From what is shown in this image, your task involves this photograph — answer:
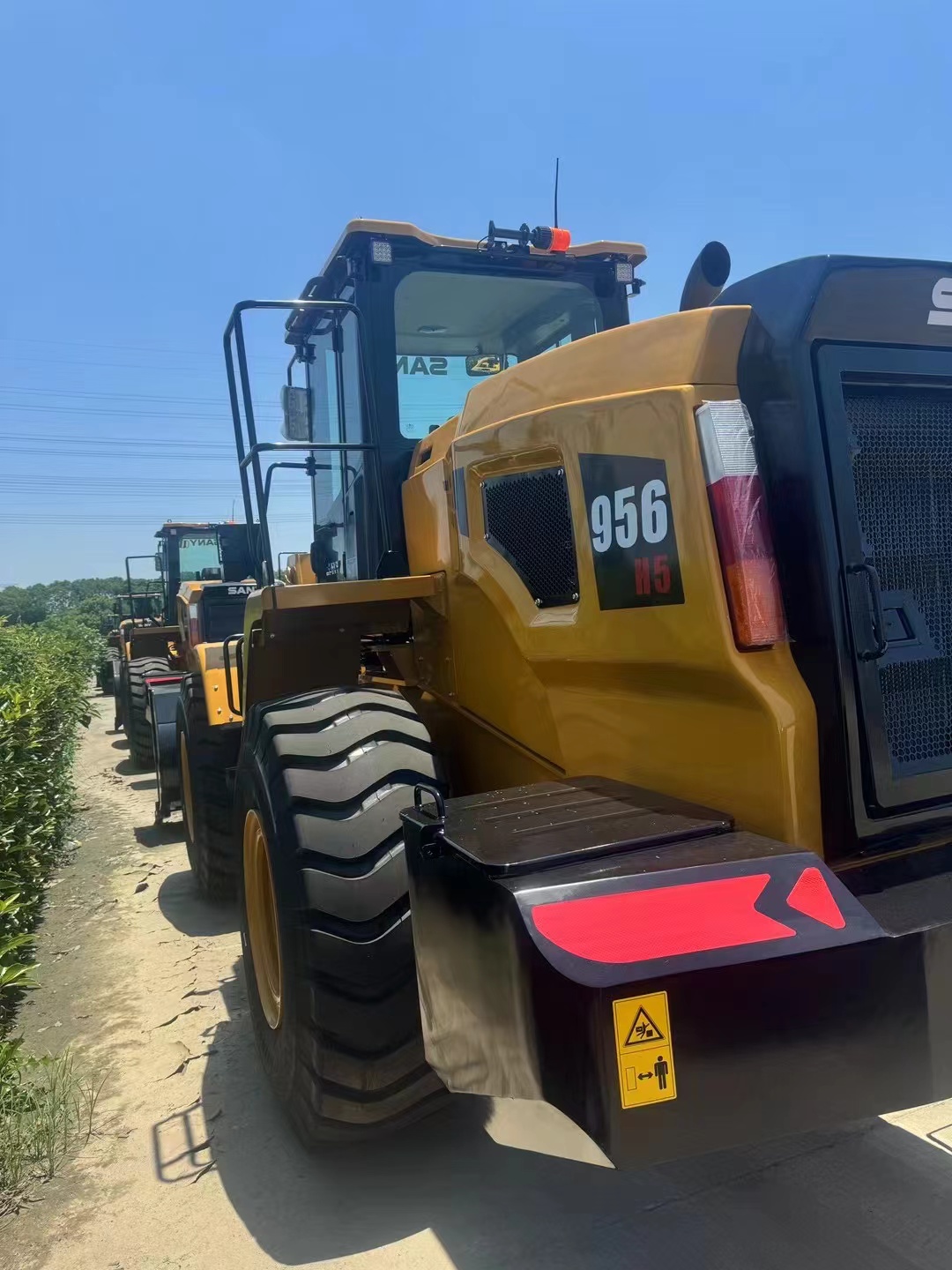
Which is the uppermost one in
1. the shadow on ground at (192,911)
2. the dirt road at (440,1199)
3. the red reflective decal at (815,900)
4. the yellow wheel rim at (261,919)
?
the red reflective decal at (815,900)

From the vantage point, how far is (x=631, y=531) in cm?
215

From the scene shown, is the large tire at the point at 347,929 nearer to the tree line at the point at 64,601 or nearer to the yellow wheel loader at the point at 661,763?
the yellow wheel loader at the point at 661,763

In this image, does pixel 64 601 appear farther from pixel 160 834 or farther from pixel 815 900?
pixel 815 900

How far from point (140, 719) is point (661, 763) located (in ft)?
30.7

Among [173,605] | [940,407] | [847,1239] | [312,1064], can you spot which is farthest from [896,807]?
[173,605]

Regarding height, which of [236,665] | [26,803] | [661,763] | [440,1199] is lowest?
[440,1199]

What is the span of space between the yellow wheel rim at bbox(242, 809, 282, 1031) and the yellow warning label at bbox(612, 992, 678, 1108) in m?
1.81

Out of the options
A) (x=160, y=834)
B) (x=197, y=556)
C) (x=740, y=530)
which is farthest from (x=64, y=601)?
(x=740, y=530)

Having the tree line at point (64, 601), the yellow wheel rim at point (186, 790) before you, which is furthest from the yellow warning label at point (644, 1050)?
the tree line at point (64, 601)

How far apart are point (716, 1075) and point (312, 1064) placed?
1301 millimetres

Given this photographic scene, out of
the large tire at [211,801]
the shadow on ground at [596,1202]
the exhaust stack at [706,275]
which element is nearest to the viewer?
the shadow on ground at [596,1202]

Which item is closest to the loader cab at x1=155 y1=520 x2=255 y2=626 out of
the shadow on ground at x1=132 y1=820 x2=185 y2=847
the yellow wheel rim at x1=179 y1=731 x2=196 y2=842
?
the shadow on ground at x1=132 y1=820 x2=185 y2=847

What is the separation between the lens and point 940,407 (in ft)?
7.10

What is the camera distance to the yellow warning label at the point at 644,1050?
1460mm
